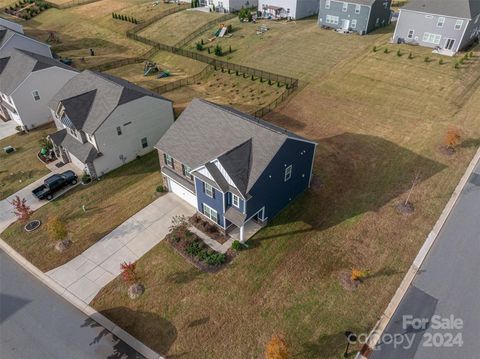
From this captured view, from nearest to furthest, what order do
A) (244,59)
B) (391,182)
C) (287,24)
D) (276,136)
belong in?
(276,136)
(391,182)
(244,59)
(287,24)

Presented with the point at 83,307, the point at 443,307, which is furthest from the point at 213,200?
the point at 443,307

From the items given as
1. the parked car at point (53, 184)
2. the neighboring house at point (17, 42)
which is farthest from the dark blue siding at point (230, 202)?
the neighboring house at point (17, 42)

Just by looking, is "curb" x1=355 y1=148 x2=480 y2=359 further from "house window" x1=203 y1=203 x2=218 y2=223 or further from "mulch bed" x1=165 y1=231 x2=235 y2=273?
"house window" x1=203 y1=203 x2=218 y2=223

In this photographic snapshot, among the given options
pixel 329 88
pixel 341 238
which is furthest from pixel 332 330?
pixel 329 88

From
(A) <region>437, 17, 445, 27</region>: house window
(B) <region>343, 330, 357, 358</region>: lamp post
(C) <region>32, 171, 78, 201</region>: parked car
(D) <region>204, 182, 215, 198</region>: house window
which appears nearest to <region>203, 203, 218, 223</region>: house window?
(D) <region>204, 182, 215, 198</region>: house window

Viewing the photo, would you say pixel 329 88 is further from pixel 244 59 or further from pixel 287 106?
pixel 244 59

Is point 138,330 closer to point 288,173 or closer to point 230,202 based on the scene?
point 230,202
